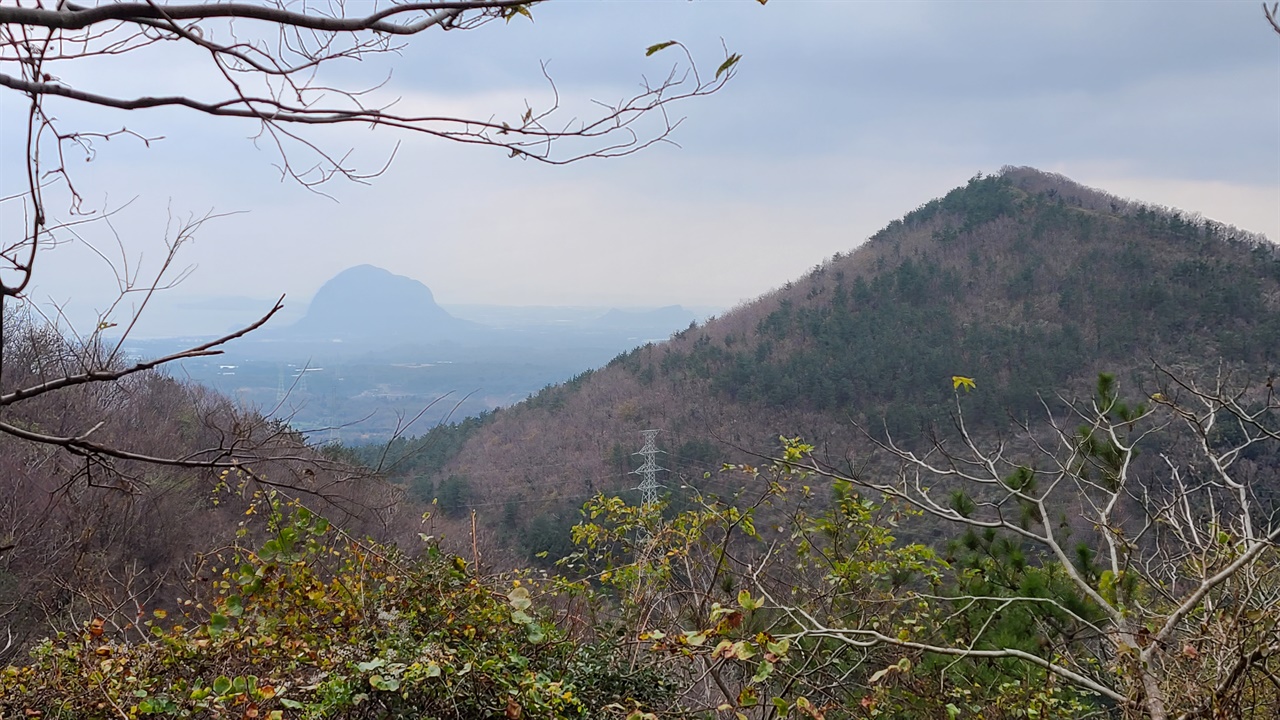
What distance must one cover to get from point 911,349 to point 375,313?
103243mm

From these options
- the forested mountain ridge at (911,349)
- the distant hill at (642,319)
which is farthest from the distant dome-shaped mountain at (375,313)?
the forested mountain ridge at (911,349)

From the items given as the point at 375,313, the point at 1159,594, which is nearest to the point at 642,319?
the point at 375,313

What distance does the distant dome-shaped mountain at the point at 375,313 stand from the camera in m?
98.7

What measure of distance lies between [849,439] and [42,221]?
30.6 m

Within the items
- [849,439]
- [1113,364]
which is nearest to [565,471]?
[849,439]

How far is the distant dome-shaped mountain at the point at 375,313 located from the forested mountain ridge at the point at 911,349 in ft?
194

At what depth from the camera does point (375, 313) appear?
397ft

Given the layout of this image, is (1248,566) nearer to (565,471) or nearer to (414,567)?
(414,567)

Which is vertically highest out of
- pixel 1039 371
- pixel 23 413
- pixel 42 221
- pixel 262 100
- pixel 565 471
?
pixel 262 100

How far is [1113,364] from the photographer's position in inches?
1222

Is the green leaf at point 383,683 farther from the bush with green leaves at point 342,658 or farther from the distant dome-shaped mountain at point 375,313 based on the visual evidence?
the distant dome-shaped mountain at point 375,313

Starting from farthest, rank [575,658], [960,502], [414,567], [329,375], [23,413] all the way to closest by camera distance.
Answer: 1. [329,375]
2. [23,413]
3. [960,502]
4. [414,567]
5. [575,658]

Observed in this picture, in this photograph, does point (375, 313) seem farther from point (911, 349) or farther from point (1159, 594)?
point (1159, 594)

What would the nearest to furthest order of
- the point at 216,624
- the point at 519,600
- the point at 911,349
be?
the point at 216,624
the point at 519,600
the point at 911,349
